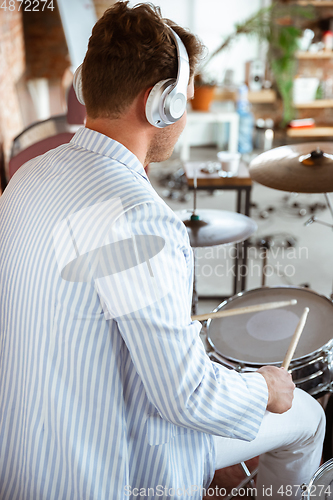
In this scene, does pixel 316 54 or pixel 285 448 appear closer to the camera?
pixel 285 448

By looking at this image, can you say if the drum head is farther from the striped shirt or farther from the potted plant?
the potted plant

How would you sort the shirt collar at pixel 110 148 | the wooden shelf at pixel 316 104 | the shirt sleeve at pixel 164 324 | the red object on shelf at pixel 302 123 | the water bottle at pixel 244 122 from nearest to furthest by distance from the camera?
1. the shirt sleeve at pixel 164 324
2. the shirt collar at pixel 110 148
3. the water bottle at pixel 244 122
4. the red object on shelf at pixel 302 123
5. the wooden shelf at pixel 316 104

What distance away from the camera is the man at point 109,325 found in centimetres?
68

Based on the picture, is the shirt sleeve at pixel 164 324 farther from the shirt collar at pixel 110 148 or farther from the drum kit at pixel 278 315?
the drum kit at pixel 278 315

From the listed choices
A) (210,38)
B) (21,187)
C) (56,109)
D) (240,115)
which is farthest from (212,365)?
(210,38)

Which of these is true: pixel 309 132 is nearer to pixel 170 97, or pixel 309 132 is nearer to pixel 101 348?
pixel 170 97

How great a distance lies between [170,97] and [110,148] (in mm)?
140

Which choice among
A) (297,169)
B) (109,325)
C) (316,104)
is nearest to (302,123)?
(316,104)

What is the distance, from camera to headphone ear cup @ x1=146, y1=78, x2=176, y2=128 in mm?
789

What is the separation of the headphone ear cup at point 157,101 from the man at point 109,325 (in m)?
0.02

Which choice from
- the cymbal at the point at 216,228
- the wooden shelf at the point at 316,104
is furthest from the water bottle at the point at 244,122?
the cymbal at the point at 216,228

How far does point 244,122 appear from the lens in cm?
462

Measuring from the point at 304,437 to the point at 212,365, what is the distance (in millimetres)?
368

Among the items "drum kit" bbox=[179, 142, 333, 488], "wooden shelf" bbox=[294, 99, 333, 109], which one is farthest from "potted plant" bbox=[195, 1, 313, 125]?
"drum kit" bbox=[179, 142, 333, 488]
